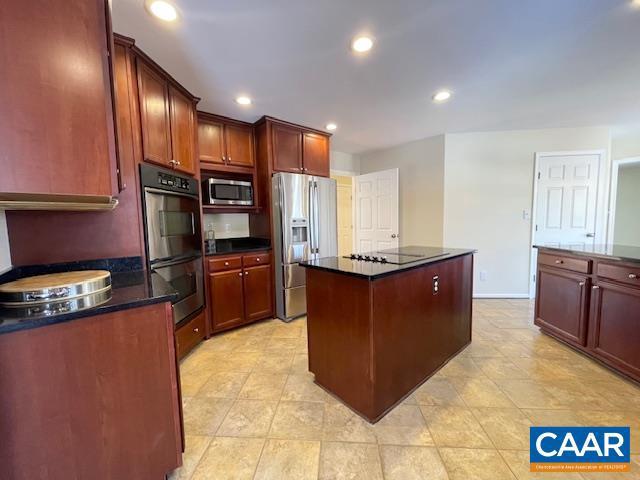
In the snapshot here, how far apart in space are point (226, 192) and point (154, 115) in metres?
1.04

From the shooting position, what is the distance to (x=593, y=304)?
82.1 inches

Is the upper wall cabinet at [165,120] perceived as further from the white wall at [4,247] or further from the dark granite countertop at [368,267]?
the dark granite countertop at [368,267]

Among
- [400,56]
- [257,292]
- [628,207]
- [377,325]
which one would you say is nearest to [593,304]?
[377,325]

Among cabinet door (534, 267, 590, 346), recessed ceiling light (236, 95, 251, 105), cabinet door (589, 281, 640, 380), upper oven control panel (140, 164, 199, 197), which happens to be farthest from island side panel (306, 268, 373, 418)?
cabinet door (534, 267, 590, 346)

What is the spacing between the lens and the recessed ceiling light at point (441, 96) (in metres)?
2.46

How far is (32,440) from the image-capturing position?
35.7 inches

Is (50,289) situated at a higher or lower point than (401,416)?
higher

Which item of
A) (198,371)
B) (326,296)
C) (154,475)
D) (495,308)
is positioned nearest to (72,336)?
(154,475)

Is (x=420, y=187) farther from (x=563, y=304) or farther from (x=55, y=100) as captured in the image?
(x=55, y=100)

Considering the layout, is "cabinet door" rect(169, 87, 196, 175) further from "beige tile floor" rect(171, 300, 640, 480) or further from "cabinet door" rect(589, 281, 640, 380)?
"cabinet door" rect(589, 281, 640, 380)

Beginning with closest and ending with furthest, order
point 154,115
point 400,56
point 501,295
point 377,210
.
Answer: point 400,56, point 154,115, point 501,295, point 377,210

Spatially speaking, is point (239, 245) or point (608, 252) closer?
point (608, 252)

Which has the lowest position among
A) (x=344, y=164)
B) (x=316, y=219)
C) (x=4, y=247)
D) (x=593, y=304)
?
(x=593, y=304)

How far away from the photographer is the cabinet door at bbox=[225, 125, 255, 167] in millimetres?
2945
